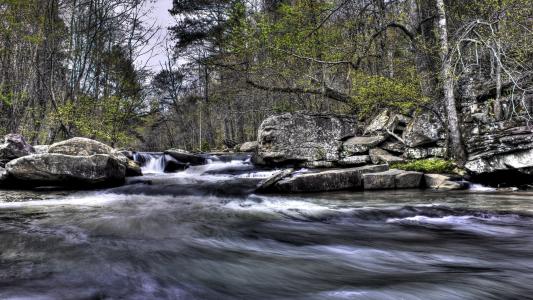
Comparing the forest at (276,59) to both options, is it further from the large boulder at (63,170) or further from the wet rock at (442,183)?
the large boulder at (63,170)

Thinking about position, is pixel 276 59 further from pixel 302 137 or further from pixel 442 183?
pixel 442 183

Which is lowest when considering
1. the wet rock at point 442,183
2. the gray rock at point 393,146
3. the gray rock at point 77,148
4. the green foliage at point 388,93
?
the wet rock at point 442,183

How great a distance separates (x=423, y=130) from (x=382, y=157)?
146 centimetres

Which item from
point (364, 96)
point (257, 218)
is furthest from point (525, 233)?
point (364, 96)

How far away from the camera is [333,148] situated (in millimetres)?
11414

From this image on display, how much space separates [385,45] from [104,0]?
1299cm

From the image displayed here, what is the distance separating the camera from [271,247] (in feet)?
13.7

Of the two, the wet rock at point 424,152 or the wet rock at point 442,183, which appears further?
the wet rock at point 424,152

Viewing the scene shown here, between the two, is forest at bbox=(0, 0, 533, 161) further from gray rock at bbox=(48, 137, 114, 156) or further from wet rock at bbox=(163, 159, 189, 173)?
gray rock at bbox=(48, 137, 114, 156)

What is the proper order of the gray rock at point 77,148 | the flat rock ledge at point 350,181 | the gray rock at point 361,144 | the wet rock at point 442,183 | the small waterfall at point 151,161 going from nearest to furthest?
the wet rock at point 442,183, the flat rock ledge at point 350,181, the gray rock at point 77,148, the gray rock at point 361,144, the small waterfall at point 151,161

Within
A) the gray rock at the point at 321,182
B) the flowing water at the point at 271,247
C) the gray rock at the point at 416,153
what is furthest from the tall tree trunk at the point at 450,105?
the gray rock at the point at 321,182

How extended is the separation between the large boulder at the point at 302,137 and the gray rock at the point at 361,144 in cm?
32

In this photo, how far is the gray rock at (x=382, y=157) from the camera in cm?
999

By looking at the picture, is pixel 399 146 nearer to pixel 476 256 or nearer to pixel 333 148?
pixel 333 148
